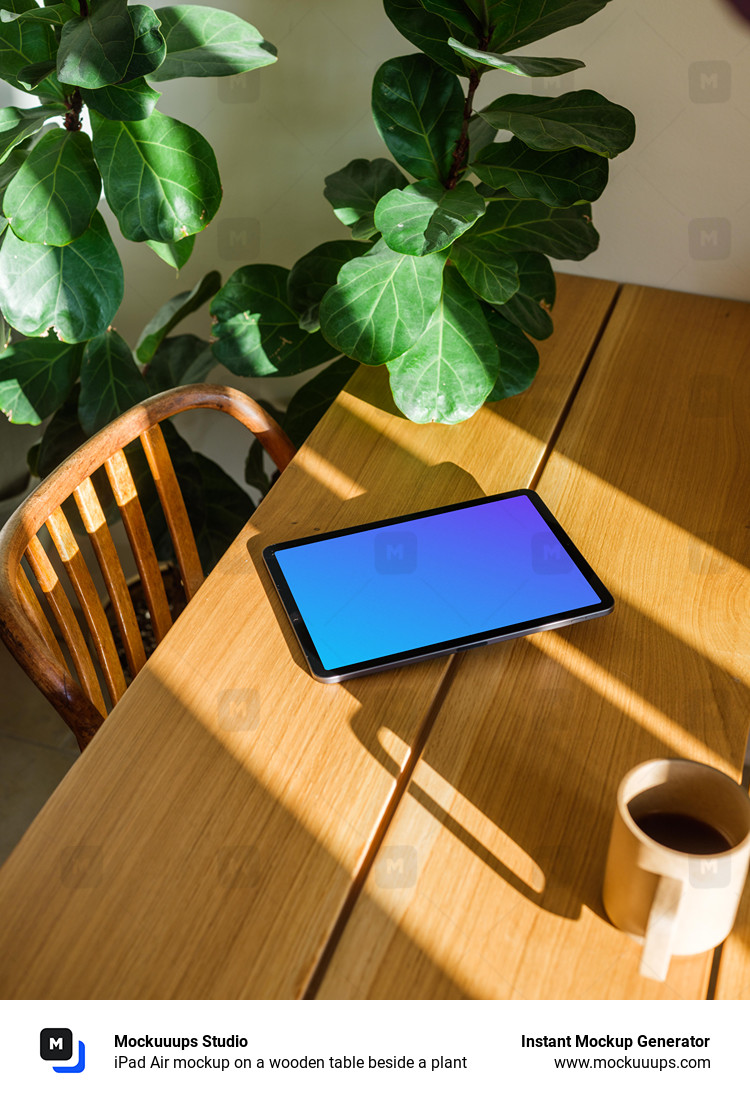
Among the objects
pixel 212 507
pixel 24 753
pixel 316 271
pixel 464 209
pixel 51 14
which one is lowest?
pixel 24 753

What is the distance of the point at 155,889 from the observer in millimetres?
717

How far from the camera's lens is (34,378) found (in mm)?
1494

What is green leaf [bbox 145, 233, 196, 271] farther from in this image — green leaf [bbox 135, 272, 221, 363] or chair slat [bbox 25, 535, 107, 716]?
chair slat [bbox 25, 535, 107, 716]

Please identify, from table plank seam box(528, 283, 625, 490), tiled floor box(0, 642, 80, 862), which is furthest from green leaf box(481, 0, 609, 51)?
tiled floor box(0, 642, 80, 862)

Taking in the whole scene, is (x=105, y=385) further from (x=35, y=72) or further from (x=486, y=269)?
(x=486, y=269)

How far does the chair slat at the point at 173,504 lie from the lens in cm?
117

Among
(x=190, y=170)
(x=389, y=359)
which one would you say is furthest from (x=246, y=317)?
(x=389, y=359)

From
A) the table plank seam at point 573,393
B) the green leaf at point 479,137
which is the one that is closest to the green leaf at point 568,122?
the green leaf at point 479,137

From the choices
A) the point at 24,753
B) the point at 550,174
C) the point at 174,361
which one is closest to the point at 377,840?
the point at 550,174

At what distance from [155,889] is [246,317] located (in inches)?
37.3

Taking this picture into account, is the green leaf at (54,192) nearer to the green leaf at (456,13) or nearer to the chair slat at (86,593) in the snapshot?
the chair slat at (86,593)

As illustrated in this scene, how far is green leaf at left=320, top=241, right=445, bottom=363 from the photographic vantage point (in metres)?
1.11
